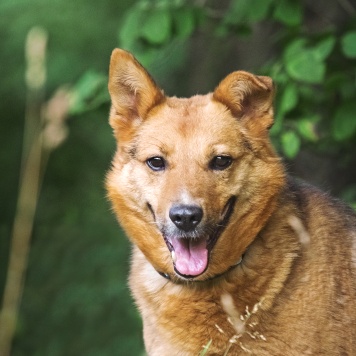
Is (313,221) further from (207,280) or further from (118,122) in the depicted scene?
(118,122)

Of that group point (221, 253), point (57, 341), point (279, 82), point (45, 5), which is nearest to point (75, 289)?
point (57, 341)

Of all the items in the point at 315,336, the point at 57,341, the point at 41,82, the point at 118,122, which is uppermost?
the point at 41,82

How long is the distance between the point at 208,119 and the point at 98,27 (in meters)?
7.08

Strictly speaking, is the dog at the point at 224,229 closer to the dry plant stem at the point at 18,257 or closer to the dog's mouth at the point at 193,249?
the dog's mouth at the point at 193,249

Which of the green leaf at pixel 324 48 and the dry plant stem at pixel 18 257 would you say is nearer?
the dry plant stem at pixel 18 257

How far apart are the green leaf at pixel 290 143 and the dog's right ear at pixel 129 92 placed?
147cm

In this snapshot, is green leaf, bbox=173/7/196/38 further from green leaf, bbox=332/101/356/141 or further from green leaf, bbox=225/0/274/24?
green leaf, bbox=332/101/356/141

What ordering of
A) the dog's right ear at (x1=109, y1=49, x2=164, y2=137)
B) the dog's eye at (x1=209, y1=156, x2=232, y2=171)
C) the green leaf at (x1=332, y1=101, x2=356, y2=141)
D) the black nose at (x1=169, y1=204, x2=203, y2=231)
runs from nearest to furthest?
1. the black nose at (x1=169, y1=204, x2=203, y2=231)
2. the dog's eye at (x1=209, y1=156, x2=232, y2=171)
3. the dog's right ear at (x1=109, y1=49, x2=164, y2=137)
4. the green leaf at (x1=332, y1=101, x2=356, y2=141)

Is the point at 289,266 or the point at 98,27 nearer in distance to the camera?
the point at 289,266

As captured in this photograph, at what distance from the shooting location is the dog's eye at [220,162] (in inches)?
209

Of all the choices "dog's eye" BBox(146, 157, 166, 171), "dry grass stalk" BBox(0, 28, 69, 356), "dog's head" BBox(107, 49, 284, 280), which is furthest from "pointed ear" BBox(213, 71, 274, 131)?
"dry grass stalk" BBox(0, 28, 69, 356)

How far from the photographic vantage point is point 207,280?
5320mm

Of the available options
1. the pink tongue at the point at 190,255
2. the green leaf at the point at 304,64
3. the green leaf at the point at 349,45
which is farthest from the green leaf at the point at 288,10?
the pink tongue at the point at 190,255

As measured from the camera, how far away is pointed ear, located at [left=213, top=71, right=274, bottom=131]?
5.42 m
